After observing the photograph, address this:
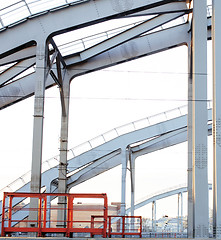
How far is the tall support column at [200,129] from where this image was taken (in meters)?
18.0

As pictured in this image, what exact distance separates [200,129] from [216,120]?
8.03ft

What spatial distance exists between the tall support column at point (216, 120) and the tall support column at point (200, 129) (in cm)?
208

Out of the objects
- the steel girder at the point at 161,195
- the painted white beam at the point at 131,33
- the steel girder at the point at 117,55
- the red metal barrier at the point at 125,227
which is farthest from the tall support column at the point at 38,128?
the steel girder at the point at 161,195

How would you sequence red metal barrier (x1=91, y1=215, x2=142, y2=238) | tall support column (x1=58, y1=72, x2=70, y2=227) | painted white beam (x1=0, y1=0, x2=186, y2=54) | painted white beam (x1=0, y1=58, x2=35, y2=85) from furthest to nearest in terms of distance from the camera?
1. tall support column (x1=58, y1=72, x2=70, y2=227)
2. painted white beam (x1=0, y1=58, x2=35, y2=85)
3. red metal barrier (x1=91, y1=215, x2=142, y2=238)
4. painted white beam (x1=0, y1=0, x2=186, y2=54)

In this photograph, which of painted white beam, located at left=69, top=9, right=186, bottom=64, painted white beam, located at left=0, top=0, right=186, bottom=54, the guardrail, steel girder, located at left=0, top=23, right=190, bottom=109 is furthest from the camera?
the guardrail

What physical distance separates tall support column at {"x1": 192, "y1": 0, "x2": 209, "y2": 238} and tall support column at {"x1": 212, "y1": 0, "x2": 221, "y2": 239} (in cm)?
208

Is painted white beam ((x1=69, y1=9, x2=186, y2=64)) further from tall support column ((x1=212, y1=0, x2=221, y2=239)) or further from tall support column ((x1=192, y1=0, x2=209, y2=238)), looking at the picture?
tall support column ((x1=212, y1=0, x2=221, y2=239))

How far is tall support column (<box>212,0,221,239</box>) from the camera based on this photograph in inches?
607

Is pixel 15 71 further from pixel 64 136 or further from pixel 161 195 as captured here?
pixel 161 195

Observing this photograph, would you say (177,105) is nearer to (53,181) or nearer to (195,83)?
(53,181)

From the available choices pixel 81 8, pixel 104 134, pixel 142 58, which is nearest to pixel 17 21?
pixel 81 8

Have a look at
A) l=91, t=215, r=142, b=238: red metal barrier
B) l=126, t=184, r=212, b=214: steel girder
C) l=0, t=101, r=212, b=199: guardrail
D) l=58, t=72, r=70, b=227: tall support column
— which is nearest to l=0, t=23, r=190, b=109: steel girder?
l=58, t=72, r=70, b=227: tall support column

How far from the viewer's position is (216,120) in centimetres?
1623

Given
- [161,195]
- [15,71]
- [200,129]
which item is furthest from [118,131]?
[161,195]
